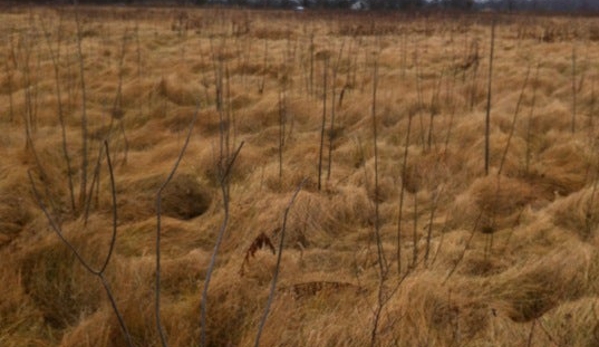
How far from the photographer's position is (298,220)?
2830 mm

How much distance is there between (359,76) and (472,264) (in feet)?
16.4

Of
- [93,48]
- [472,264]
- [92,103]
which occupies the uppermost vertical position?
[93,48]

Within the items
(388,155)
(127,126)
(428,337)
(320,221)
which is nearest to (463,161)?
(388,155)

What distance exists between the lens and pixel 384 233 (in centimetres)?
282

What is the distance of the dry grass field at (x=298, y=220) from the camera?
187cm

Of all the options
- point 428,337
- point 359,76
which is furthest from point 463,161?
point 359,76

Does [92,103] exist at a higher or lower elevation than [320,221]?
higher

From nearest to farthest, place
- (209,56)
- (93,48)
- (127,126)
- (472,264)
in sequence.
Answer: (472,264) < (127,126) < (209,56) < (93,48)

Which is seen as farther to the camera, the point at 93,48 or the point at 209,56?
the point at 93,48

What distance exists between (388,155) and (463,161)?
560 mm

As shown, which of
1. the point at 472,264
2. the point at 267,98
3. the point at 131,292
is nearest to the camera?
the point at 131,292

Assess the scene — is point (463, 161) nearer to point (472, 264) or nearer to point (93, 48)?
point (472, 264)

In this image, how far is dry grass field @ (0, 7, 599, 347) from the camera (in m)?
1.87

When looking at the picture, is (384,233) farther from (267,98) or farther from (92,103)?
(92,103)
